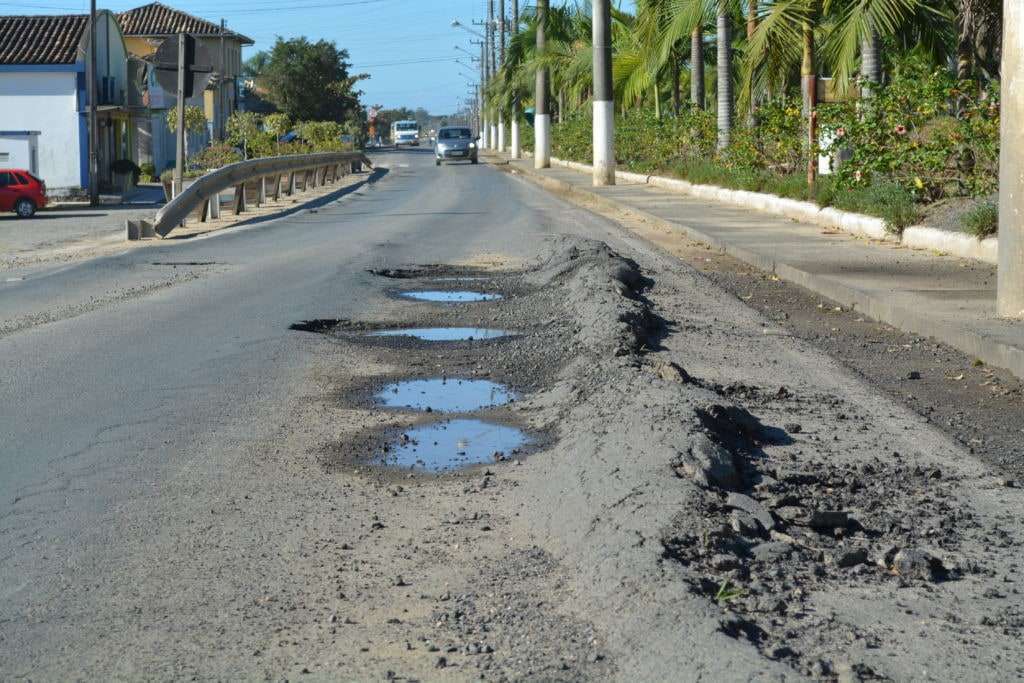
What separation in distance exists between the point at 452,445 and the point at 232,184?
1887 cm

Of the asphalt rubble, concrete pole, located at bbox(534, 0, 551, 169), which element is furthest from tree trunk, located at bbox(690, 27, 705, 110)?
the asphalt rubble

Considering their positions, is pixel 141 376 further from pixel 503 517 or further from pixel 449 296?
pixel 449 296

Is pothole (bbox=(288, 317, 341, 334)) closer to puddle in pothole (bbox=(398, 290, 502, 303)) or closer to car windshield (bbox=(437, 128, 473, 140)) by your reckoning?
puddle in pothole (bbox=(398, 290, 502, 303))

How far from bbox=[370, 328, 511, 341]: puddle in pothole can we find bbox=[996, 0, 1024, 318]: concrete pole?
3639 millimetres

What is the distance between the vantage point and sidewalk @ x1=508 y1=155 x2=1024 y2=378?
979 centimetres

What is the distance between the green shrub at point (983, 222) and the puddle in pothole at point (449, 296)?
15.9 ft

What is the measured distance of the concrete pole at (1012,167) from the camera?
9969mm

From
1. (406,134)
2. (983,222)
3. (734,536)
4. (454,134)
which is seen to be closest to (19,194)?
(983,222)

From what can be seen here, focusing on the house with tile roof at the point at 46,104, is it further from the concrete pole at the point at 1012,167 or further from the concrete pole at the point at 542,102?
the concrete pole at the point at 1012,167

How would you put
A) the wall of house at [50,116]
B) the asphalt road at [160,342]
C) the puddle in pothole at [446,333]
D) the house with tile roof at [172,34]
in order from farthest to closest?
the house with tile roof at [172,34], the wall of house at [50,116], the puddle in pothole at [446,333], the asphalt road at [160,342]

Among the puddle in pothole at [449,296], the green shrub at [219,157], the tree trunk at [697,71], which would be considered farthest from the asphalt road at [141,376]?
the green shrub at [219,157]

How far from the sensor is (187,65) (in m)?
23.0

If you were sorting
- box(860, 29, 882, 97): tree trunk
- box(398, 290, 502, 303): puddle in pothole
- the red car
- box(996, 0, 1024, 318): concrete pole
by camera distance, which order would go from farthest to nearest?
the red car → box(860, 29, 882, 97): tree trunk → box(398, 290, 502, 303): puddle in pothole → box(996, 0, 1024, 318): concrete pole

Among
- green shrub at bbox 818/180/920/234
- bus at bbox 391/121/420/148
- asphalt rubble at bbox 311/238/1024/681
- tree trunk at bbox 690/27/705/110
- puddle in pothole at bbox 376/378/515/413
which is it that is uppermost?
bus at bbox 391/121/420/148
